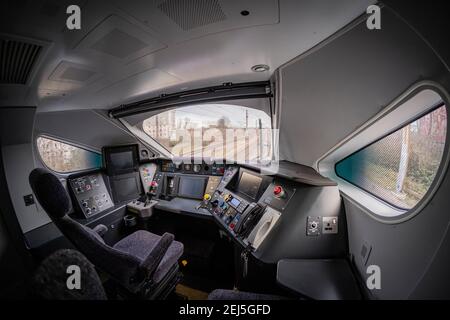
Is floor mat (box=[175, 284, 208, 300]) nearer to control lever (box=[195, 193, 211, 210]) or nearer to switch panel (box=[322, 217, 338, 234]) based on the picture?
control lever (box=[195, 193, 211, 210])

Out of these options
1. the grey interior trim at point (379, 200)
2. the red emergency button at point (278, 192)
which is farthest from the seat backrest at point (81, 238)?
the grey interior trim at point (379, 200)

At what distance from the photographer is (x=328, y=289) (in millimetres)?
1228

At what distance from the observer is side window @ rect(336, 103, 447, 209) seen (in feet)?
3.43

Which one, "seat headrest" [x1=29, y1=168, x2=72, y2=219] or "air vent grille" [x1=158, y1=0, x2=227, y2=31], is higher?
"air vent grille" [x1=158, y1=0, x2=227, y2=31]

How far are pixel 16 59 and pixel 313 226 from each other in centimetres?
249

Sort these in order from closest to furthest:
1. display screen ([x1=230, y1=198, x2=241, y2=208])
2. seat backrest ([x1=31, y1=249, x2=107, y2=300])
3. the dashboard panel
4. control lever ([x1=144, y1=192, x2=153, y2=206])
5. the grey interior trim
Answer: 1. seat backrest ([x1=31, y1=249, x2=107, y2=300])
2. the grey interior trim
3. the dashboard panel
4. display screen ([x1=230, y1=198, x2=241, y2=208])
5. control lever ([x1=144, y1=192, x2=153, y2=206])

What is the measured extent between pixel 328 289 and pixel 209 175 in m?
2.06

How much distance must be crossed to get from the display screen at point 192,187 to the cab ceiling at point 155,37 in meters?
1.67

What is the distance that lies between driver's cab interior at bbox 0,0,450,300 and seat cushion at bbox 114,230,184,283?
0.02 meters

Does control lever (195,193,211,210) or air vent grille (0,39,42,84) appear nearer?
air vent grille (0,39,42,84)

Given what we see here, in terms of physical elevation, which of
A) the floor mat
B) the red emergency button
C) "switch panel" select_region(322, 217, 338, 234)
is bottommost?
the floor mat

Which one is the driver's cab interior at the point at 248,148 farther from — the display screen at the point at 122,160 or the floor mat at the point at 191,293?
the display screen at the point at 122,160

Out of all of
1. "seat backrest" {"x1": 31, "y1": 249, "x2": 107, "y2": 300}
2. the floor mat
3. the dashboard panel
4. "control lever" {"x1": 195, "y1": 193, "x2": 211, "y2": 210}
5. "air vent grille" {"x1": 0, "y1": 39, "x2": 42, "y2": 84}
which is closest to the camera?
"seat backrest" {"x1": 31, "y1": 249, "x2": 107, "y2": 300}

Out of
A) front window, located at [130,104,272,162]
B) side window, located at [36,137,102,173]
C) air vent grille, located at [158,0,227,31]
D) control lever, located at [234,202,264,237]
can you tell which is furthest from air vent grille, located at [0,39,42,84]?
control lever, located at [234,202,264,237]
